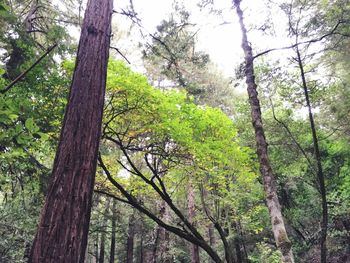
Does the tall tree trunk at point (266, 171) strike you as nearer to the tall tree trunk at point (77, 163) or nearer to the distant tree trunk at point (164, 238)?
the tall tree trunk at point (77, 163)

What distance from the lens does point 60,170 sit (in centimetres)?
214

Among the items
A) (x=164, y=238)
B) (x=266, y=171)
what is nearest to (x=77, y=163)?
(x=266, y=171)

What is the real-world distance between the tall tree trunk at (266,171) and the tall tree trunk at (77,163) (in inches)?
165

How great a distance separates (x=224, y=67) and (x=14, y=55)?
1584cm

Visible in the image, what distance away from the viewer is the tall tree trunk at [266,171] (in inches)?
208

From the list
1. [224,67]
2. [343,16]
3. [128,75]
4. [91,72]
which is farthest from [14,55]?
[224,67]

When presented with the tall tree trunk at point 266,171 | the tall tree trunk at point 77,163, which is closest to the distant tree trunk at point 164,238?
the tall tree trunk at point 266,171

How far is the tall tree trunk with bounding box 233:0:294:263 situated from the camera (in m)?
5.28

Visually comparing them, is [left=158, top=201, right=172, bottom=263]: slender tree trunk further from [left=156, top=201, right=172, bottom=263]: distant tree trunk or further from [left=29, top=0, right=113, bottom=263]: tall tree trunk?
[left=29, top=0, right=113, bottom=263]: tall tree trunk

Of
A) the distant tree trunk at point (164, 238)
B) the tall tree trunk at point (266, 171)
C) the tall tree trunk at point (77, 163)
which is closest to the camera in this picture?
the tall tree trunk at point (77, 163)

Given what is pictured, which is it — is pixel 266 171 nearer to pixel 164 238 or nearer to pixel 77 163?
pixel 77 163

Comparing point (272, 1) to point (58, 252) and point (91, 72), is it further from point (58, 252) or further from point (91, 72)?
point (58, 252)

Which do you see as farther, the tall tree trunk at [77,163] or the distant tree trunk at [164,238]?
the distant tree trunk at [164,238]

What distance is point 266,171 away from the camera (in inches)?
238
